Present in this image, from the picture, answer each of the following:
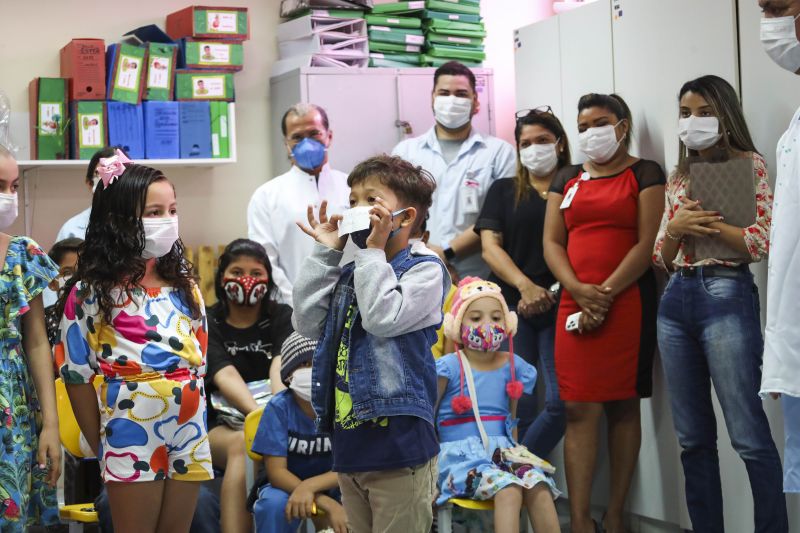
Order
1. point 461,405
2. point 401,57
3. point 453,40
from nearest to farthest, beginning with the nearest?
point 461,405 → point 401,57 → point 453,40

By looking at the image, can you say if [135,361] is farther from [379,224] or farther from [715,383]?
[715,383]

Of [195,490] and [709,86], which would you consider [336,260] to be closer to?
[195,490]

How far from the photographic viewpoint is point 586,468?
4410mm

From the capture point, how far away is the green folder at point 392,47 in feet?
20.0

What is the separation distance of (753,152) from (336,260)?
1826 mm

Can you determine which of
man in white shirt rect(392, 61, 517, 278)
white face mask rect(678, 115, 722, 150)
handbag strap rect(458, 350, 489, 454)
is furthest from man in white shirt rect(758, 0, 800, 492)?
man in white shirt rect(392, 61, 517, 278)

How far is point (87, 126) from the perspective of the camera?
553cm

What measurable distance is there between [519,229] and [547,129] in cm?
46

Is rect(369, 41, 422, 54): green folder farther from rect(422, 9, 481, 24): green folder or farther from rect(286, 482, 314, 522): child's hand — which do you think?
rect(286, 482, 314, 522): child's hand

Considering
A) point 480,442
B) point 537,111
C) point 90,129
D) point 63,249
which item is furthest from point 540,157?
point 90,129

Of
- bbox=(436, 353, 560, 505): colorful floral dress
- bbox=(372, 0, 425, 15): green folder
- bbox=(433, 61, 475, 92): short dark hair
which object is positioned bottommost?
bbox=(436, 353, 560, 505): colorful floral dress

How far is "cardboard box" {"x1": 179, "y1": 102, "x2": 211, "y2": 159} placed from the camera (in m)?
5.72

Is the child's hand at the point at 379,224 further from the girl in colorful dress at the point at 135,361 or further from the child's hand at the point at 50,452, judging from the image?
the child's hand at the point at 50,452

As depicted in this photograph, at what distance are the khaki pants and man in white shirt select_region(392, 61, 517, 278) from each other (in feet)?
8.15
